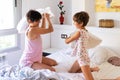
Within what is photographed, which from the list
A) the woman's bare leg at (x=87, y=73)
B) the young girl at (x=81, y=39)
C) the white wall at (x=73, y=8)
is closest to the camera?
the woman's bare leg at (x=87, y=73)

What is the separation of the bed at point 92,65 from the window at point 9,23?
643 millimetres

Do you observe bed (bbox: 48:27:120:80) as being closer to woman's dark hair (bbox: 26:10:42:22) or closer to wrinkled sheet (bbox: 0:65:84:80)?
wrinkled sheet (bbox: 0:65:84:80)

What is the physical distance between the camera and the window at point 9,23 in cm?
327

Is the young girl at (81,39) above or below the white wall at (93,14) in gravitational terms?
below

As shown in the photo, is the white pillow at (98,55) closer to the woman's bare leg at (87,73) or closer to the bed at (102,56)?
the bed at (102,56)

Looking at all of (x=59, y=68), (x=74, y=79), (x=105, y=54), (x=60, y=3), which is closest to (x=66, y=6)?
(x=60, y=3)

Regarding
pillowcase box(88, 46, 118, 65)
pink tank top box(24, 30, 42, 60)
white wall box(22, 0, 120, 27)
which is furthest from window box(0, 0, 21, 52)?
pillowcase box(88, 46, 118, 65)

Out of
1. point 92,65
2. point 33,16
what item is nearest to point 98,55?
point 92,65

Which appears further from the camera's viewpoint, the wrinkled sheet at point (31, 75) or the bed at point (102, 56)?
the bed at point (102, 56)

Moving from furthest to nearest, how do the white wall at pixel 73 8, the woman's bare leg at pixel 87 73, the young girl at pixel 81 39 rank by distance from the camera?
the white wall at pixel 73 8, the young girl at pixel 81 39, the woman's bare leg at pixel 87 73

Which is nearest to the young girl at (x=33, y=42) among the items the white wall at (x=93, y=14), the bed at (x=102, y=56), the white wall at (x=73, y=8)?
the bed at (x=102, y=56)

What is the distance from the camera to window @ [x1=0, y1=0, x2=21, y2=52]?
10.7 feet

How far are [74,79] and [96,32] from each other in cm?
148

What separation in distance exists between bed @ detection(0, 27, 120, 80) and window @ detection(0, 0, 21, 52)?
0.64 m
